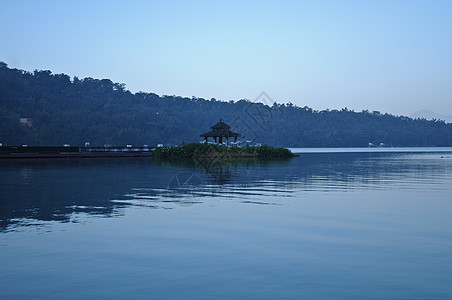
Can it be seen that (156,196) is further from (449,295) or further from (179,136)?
(179,136)

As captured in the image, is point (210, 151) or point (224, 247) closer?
point (224, 247)

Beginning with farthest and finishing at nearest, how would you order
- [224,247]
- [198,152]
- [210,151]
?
[210,151] < [198,152] < [224,247]

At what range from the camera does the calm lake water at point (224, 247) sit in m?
9.48

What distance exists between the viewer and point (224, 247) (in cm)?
1310

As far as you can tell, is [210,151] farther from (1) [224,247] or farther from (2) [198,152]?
(1) [224,247]

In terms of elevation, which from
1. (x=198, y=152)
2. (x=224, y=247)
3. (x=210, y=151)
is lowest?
(x=224, y=247)

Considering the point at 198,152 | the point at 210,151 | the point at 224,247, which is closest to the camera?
the point at 224,247

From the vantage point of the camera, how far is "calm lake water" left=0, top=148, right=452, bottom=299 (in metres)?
9.48

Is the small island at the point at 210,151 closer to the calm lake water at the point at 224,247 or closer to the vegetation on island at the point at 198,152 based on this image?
the vegetation on island at the point at 198,152

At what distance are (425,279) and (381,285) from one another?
1.09m

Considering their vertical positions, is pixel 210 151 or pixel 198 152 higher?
pixel 210 151

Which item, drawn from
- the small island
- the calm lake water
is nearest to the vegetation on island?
the small island

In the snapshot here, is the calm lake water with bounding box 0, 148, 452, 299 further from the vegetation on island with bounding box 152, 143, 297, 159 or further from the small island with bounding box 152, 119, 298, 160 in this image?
the small island with bounding box 152, 119, 298, 160

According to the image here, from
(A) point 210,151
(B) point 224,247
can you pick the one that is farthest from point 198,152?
(B) point 224,247
